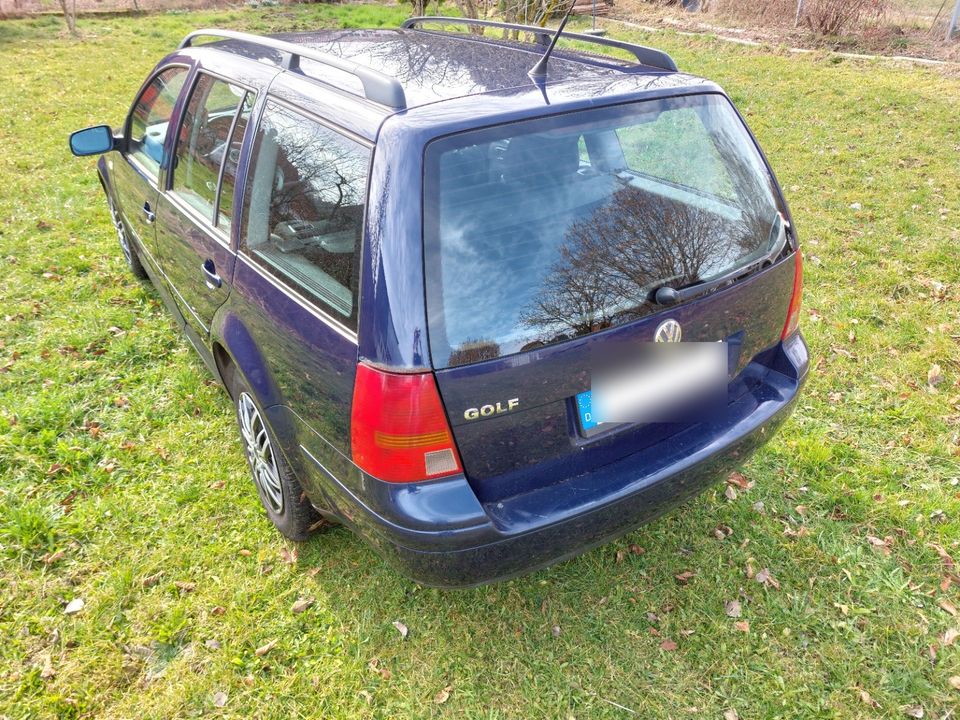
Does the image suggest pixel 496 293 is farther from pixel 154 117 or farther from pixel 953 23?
pixel 953 23

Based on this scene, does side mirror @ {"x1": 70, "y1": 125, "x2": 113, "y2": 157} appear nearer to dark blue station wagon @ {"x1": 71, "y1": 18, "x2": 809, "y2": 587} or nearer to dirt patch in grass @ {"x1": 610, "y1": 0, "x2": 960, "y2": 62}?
dark blue station wagon @ {"x1": 71, "y1": 18, "x2": 809, "y2": 587}

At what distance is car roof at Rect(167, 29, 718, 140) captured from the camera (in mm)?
2027

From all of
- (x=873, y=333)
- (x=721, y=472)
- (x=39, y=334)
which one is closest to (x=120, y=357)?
(x=39, y=334)

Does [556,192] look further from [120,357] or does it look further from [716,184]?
[120,357]

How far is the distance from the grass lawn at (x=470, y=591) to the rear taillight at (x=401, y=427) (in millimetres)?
921

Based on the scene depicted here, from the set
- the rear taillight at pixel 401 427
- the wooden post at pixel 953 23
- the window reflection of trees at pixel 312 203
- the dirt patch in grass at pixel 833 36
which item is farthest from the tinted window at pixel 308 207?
the wooden post at pixel 953 23

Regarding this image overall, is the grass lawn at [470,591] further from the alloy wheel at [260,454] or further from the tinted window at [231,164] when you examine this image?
the tinted window at [231,164]

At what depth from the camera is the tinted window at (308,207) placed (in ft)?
6.52

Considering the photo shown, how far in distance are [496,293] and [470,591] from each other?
4.51ft

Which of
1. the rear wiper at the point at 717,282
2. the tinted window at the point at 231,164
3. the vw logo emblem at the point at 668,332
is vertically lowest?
the vw logo emblem at the point at 668,332

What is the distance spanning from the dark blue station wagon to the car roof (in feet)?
0.05

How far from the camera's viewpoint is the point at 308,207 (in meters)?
2.21

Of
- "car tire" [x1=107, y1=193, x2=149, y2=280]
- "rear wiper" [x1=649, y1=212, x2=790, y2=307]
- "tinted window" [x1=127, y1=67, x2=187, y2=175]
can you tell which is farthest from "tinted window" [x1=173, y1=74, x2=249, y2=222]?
"car tire" [x1=107, y1=193, x2=149, y2=280]

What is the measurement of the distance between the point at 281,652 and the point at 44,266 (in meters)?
4.30
